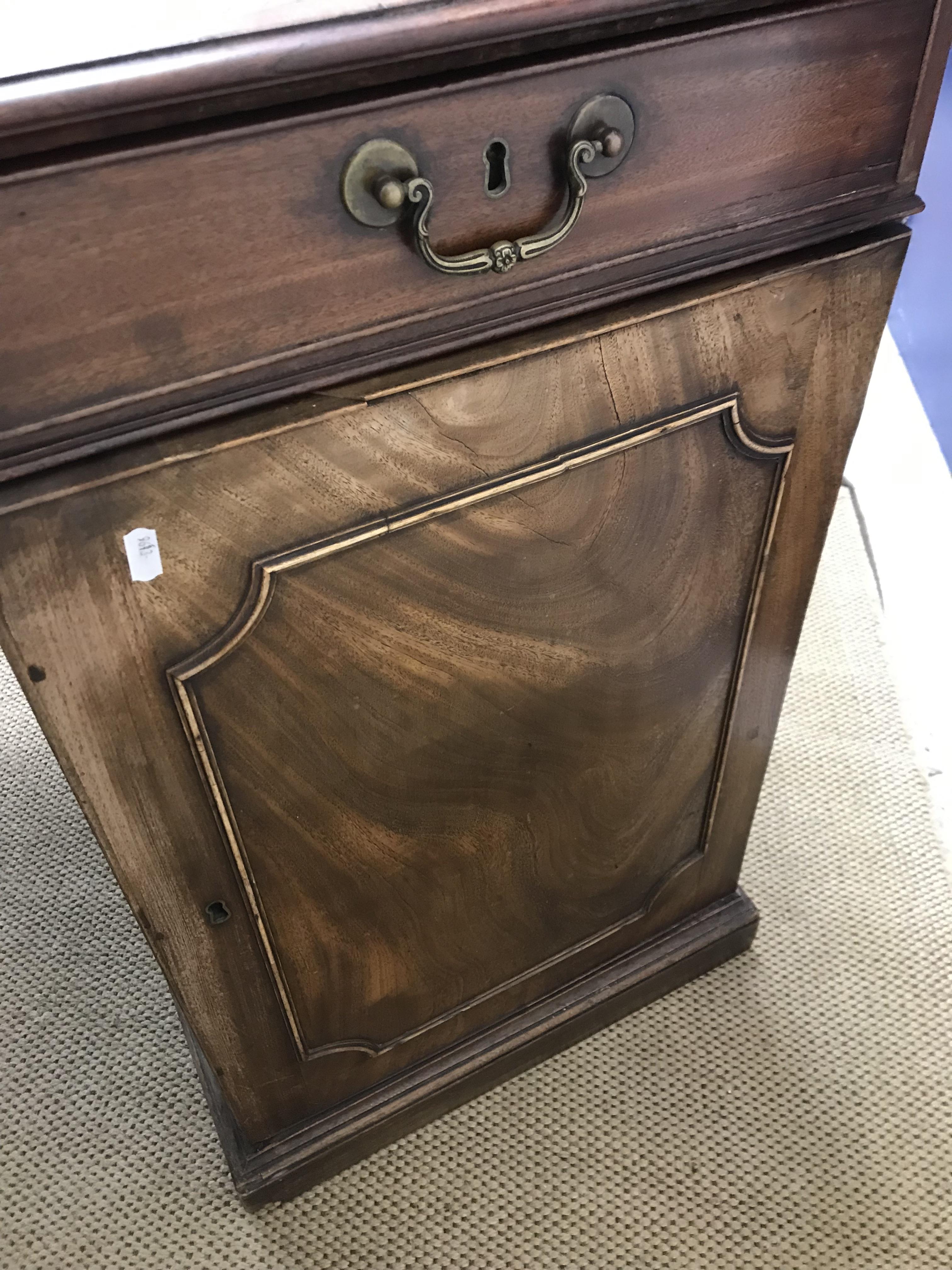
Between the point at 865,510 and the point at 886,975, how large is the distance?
0.68m

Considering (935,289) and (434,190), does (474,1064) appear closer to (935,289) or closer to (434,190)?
(434,190)

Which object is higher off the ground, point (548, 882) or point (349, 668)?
point (349, 668)

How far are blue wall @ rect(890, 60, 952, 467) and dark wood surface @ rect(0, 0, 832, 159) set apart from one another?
1.26m

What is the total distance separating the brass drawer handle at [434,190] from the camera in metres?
0.41

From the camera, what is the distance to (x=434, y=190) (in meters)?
0.43

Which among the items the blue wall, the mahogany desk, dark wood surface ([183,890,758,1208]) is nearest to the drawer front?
the mahogany desk

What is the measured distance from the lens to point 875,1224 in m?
0.84

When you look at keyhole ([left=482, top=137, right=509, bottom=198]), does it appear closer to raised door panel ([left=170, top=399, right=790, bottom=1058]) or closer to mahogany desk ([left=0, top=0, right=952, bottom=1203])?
Result: mahogany desk ([left=0, top=0, right=952, bottom=1203])

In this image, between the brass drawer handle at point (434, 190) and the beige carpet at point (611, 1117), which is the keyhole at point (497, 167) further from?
the beige carpet at point (611, 1117)

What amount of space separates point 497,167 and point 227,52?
123 mm

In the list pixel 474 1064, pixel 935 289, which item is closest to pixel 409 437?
pixel 474 1064

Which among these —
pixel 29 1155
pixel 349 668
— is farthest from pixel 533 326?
pixel 29 1155

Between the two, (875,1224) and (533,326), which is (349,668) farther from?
(875,1224)

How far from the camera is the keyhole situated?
0.44 metres
